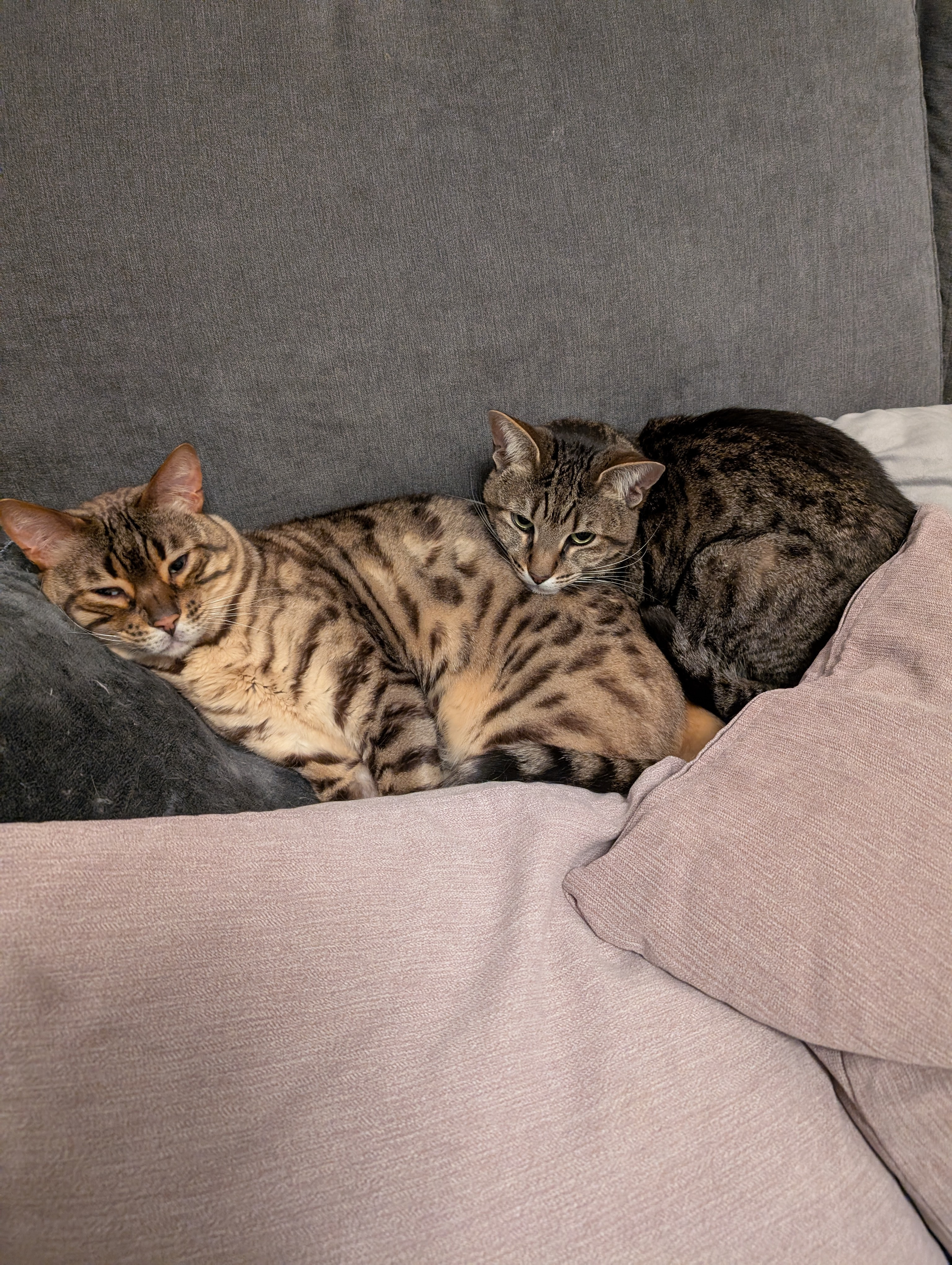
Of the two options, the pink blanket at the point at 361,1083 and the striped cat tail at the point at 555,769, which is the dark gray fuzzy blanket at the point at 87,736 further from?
the striped cat tail at the point at 555,769

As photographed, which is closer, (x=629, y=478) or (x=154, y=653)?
(x=154, y=653)

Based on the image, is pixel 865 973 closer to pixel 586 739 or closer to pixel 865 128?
pixel 586 739

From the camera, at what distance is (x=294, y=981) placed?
0.75 metres

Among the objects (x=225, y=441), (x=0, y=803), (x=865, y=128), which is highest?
(x=865, y=128)

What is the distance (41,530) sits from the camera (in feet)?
4.03

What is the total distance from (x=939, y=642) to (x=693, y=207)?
94 centimetres

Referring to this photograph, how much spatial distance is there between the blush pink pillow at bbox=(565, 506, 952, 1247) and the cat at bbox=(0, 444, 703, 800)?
1.16 ft

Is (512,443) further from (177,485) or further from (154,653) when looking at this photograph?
(154,653)

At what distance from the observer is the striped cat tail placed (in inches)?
51.4

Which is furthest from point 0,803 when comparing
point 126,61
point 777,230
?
point 777,230

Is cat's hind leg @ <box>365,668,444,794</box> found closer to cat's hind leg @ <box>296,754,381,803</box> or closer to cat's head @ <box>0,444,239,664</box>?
cat's hind leg @ <box>296,754,381,803</box>

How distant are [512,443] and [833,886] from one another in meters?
1.00

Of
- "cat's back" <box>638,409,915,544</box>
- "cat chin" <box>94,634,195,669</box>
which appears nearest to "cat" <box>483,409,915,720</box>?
"cat's back" <box>638,409,915,544</box>

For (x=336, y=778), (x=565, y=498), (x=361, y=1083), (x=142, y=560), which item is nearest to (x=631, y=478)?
(x=565, y=498)
